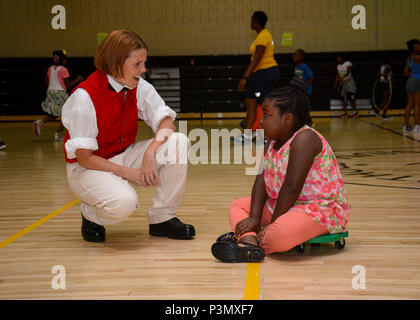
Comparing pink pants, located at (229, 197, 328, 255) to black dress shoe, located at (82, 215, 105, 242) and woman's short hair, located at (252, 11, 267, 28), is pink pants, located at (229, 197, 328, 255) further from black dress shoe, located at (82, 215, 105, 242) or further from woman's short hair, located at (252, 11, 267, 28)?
woman's short hair, located at (252, 11, 267, 28)

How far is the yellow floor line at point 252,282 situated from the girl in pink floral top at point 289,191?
0.20ft

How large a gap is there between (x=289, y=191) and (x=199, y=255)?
506mm

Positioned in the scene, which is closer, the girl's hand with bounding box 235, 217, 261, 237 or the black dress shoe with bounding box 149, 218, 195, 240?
the girl's hand with bounding box 235, 217, 261, 237

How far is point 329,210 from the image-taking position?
2521 mm

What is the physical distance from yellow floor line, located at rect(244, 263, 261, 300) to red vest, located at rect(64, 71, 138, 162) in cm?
97

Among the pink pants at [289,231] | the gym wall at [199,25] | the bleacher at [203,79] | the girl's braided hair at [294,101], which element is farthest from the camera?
the gym wall at [199,25]

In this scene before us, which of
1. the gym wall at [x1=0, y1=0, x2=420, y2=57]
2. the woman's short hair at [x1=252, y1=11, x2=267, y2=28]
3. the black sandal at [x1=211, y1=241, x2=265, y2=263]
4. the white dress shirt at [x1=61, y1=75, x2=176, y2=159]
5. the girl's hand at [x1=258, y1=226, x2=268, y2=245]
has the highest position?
the gym wall at [x1=0, y1=0, x2=420, y2=57]

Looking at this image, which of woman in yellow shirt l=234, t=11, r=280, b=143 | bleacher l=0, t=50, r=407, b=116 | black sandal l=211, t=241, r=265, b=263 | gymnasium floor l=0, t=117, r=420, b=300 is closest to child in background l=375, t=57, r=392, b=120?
bleacher l=0, t=50, r=407, b=116

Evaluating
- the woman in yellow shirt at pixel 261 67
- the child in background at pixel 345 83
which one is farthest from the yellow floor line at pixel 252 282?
A: the child in background at pixel 345 83

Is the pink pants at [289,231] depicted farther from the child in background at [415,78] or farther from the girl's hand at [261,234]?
the child in background at [415,78]

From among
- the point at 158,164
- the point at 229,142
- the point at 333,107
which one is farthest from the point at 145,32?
the point at 158,164

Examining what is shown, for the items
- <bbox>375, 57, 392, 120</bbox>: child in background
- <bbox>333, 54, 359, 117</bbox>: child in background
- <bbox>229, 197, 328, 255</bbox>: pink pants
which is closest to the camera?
<bbox>229, 197, 328, 255</bbox>: pink pants

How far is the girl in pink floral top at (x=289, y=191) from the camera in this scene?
8.00 ft

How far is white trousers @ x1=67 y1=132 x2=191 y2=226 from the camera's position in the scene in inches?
107
